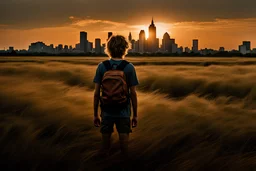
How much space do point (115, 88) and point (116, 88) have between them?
0.4 inches

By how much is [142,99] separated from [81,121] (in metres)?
1.57

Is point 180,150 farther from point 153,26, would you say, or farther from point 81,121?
point 153,26

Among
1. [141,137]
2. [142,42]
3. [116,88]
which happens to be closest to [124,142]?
[141,137]

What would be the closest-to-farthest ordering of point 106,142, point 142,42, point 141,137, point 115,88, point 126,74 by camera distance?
point 115,88 → point 126,74 → point 106,142 → point 141,137 → point 142,42

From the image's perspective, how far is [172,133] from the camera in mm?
3818

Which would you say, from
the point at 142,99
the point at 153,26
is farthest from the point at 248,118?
the point at 153,26

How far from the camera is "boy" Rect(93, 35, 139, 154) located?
10.4 ft

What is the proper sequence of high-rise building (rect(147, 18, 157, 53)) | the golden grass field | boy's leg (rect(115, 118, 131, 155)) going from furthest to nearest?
1. high-rise building (rect(147, 18, 157, 53))
2. the golden grass field
3. boy's leg (rect(115, 118, 131, 155))

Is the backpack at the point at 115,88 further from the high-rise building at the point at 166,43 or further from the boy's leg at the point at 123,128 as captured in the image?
the high-rise building at the point at 166,43

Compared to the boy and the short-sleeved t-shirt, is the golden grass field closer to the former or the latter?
the boy

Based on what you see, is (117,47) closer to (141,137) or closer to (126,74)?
(126,74)

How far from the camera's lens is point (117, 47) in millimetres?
3328

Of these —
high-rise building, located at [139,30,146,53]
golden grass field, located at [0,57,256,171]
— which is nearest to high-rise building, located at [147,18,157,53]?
high-rise building, located at [139,30,146,53]

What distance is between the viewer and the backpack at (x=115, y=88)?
3.16m
